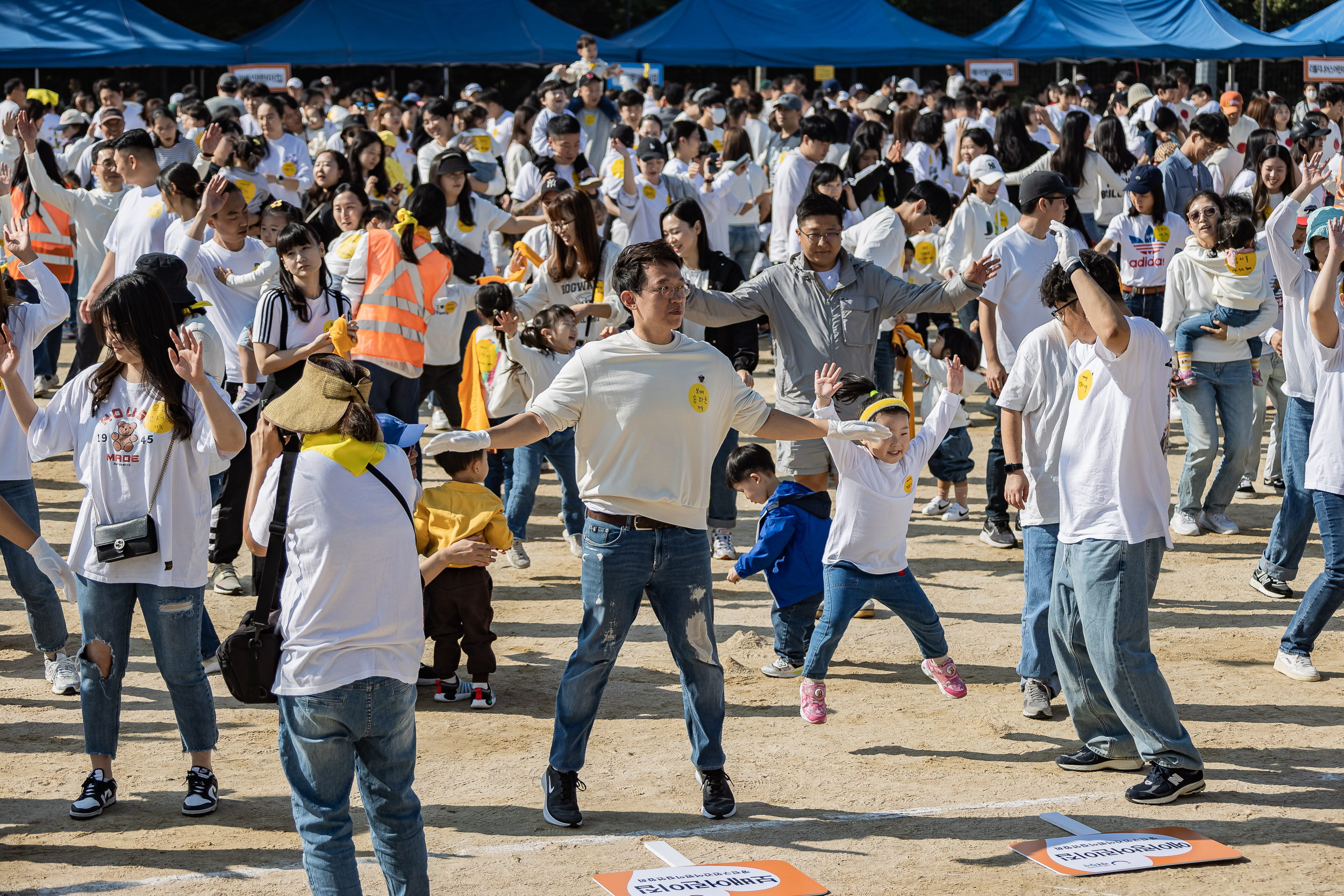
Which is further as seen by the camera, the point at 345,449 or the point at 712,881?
the point at 712,881

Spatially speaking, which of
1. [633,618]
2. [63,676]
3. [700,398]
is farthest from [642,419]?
[63,676]

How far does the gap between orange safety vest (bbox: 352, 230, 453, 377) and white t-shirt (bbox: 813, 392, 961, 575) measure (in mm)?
2991

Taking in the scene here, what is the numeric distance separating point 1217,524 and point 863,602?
13.2 feet

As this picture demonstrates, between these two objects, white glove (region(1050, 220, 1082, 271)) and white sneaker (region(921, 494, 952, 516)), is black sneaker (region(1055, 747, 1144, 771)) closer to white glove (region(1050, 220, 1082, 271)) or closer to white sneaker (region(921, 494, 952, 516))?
white glove (region(1050, 220, 1082, 271))

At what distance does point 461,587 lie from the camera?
6.28m

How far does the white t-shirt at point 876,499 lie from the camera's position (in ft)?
20.1

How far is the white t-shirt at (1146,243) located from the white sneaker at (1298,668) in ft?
12.8

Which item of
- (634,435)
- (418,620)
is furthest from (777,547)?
(418,620)

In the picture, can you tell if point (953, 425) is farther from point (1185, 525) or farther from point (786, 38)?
point (786, 38)

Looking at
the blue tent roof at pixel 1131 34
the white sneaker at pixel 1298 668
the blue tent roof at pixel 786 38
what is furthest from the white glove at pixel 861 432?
the blue tent roof at pixel 1131 34

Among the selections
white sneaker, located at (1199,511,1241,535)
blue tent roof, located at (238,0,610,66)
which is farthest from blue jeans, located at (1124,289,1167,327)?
blue tent roof, located at (238,0,610,66)

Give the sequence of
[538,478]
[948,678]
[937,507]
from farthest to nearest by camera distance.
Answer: [937,507] → [538,478] → [948,678]

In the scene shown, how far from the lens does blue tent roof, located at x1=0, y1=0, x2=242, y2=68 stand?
2067 cm

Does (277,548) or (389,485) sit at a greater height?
(389,485)
